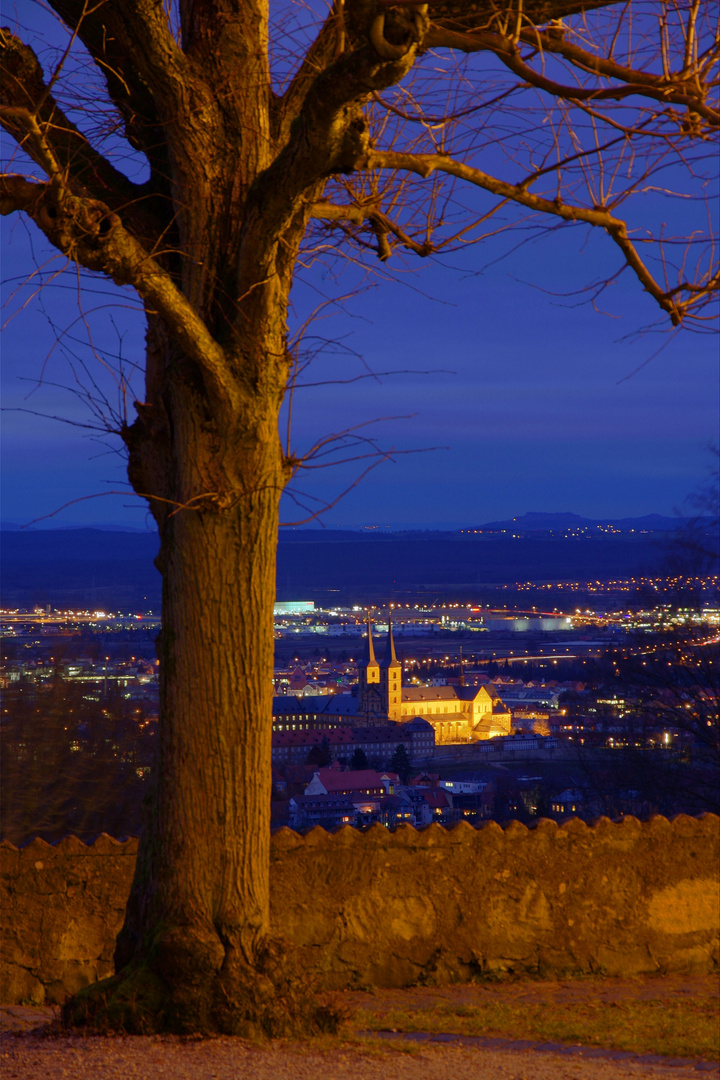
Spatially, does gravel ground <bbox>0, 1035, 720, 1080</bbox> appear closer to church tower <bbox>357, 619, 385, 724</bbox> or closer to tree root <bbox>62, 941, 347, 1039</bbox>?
tree root <bbox>62, 941, 347, 1039</bbox>

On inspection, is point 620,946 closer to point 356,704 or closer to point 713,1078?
point 713,1078

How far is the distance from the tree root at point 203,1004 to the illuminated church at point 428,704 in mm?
19877

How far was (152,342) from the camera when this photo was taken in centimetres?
498

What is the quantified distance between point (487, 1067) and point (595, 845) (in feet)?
9.04

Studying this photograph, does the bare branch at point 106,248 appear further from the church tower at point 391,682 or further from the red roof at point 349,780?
the church tower at point 391,682

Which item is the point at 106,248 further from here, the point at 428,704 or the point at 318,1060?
the point at 428,704

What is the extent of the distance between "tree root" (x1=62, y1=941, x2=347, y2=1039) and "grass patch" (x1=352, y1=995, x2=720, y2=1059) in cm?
65

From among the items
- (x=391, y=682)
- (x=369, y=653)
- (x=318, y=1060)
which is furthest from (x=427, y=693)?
(x=318, y=1060)

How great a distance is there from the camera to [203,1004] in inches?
169

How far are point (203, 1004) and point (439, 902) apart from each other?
239 centimetres

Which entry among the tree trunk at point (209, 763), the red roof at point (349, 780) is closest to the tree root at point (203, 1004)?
the tree trunk at point (209, 763)

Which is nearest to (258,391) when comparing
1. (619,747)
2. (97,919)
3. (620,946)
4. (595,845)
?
(97,919)

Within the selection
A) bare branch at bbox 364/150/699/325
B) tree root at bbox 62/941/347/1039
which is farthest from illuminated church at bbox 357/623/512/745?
tree root at bbox 62/941/347/1039

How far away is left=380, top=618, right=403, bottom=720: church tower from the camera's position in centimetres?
2788
